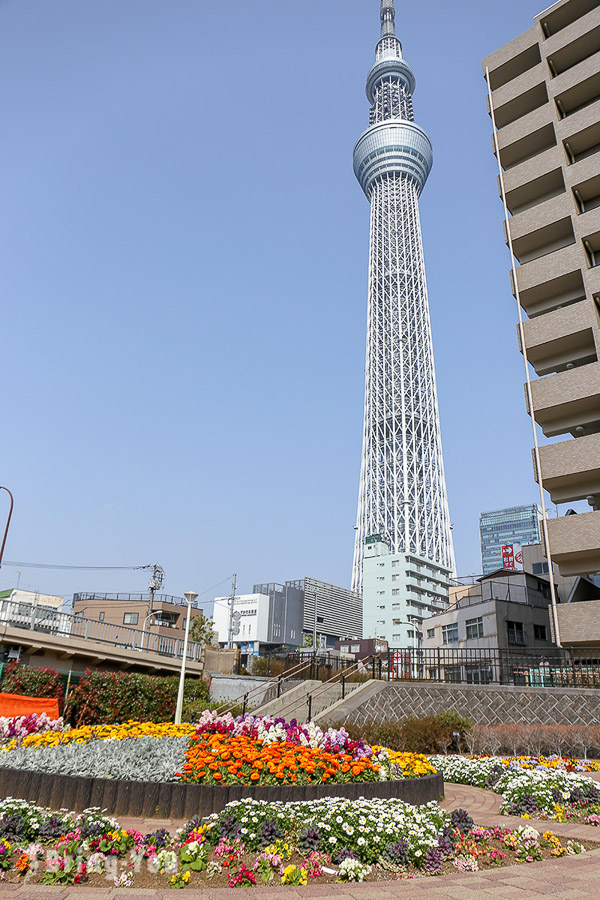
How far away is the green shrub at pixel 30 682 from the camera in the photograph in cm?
2044

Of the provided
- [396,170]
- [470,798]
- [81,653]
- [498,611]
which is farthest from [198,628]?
[396,170]

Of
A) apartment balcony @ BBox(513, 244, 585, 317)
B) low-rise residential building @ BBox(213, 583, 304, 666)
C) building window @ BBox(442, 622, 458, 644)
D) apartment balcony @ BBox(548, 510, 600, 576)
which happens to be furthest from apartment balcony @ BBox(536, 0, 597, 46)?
low-rise residential building @ BBox(213, 583, 304, 666)

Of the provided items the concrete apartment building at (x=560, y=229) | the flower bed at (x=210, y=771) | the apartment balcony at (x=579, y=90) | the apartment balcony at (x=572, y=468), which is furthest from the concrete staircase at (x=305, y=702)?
the apartment balcony at (x=579, y=90)

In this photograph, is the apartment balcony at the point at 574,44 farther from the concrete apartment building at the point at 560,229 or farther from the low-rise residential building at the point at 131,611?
the low-rise residential building at the point at 131,611

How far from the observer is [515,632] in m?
44.2

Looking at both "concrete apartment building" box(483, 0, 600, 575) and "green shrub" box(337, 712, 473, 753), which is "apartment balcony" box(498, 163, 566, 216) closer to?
"concrete apartment building" box(483, 0, 600, 575)

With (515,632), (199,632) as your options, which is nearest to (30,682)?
(515,632)

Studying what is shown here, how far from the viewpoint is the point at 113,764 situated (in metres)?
8.67

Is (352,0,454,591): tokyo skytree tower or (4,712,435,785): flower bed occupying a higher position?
(352,0,454,591): tokyo skytree tower

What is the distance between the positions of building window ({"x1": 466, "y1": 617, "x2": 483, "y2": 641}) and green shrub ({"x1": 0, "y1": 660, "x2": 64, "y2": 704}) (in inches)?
1304

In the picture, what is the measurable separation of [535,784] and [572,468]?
1992 centimetres

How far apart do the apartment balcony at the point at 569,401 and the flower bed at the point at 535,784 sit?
18.7 m

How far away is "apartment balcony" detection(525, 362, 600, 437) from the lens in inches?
1087

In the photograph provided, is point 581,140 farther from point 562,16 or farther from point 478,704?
point 478,704
